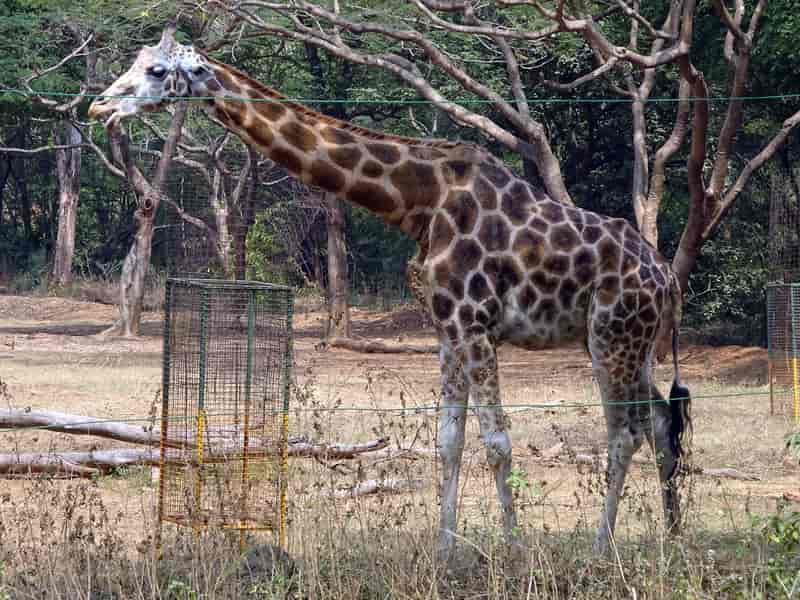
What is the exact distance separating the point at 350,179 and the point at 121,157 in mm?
15409

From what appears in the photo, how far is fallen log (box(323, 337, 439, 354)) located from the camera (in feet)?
72.4

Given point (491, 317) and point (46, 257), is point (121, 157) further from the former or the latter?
point (46, 257)

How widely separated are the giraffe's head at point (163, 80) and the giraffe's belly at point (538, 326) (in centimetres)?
215

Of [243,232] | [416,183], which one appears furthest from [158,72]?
[243,232]

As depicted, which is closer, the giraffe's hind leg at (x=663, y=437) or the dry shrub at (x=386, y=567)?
the dry shrub at (x=386, y=567)

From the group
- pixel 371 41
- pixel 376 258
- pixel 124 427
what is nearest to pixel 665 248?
pixel 371 41

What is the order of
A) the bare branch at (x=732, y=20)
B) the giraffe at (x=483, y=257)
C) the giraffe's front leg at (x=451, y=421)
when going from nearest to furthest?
1. the giraffe's front leg at (x=451, y=421)
2. the giraffe at (x=483, y=257)
3. the bare branch at (x=732, y=20)

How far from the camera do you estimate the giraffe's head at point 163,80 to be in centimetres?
663

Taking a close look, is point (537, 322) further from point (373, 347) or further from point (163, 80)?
point (373, 347)

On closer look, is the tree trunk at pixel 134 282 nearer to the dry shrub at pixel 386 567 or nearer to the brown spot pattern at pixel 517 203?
the brown spot pattern at pixel 517 203

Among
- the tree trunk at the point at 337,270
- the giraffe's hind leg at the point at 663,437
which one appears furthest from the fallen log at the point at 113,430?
the tree trunk at the point at 337,270

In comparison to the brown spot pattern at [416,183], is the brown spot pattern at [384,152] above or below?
above

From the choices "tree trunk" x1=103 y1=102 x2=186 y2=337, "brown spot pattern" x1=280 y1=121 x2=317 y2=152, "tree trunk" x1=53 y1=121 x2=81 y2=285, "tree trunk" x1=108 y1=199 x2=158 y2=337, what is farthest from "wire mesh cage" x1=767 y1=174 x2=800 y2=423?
"tree trunk" x1=53 y1=121 x2=81 y2=285

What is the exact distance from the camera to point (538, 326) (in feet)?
21.9
